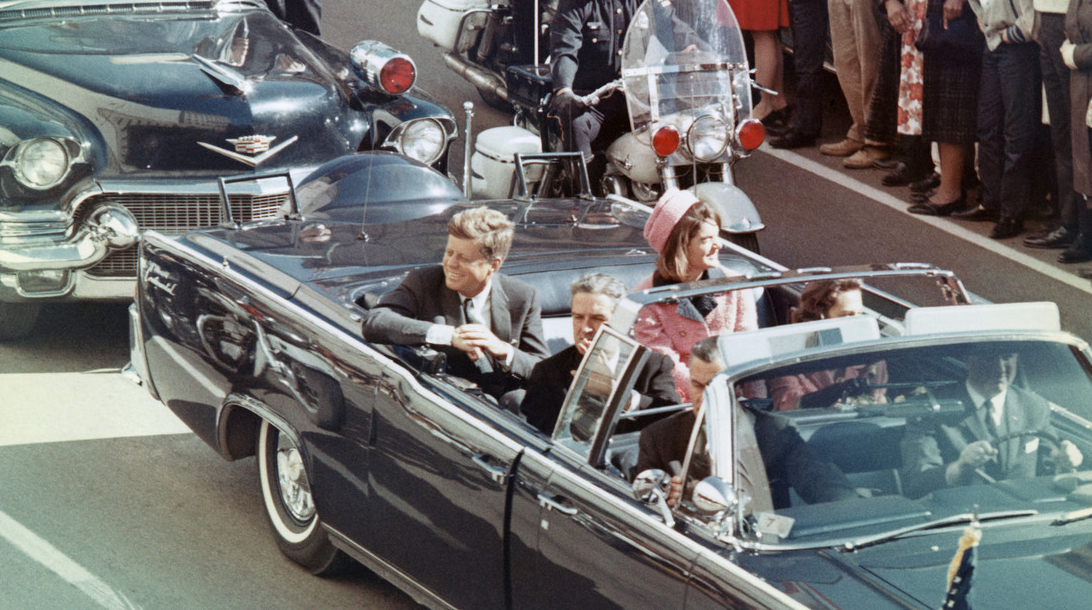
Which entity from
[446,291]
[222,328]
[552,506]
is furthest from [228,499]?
[552,506]

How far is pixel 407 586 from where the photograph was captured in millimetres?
4340

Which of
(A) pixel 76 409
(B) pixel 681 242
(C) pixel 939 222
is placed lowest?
(C) pixel 939 222

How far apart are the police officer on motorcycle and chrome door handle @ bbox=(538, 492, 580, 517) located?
4922mm

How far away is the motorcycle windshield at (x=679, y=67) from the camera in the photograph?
7887 mm

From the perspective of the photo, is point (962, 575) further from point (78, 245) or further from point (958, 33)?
point (958, 33)

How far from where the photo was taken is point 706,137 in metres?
7.93

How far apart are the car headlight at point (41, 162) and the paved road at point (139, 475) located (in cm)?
95

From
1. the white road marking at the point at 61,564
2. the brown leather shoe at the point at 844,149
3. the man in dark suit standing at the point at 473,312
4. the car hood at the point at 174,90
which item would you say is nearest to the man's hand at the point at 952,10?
the brown leather shoe at the point at 844,149

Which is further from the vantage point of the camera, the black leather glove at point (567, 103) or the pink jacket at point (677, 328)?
the black leather glove at point (567, 103)

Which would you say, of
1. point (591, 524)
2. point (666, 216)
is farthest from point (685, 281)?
point (591, 524)

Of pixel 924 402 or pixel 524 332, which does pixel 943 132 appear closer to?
pixel 524 332

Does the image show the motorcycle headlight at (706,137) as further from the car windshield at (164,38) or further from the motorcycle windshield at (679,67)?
the car windshield at (164,38)

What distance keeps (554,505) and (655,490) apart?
40 centimetres

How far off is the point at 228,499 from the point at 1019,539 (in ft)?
11.5
